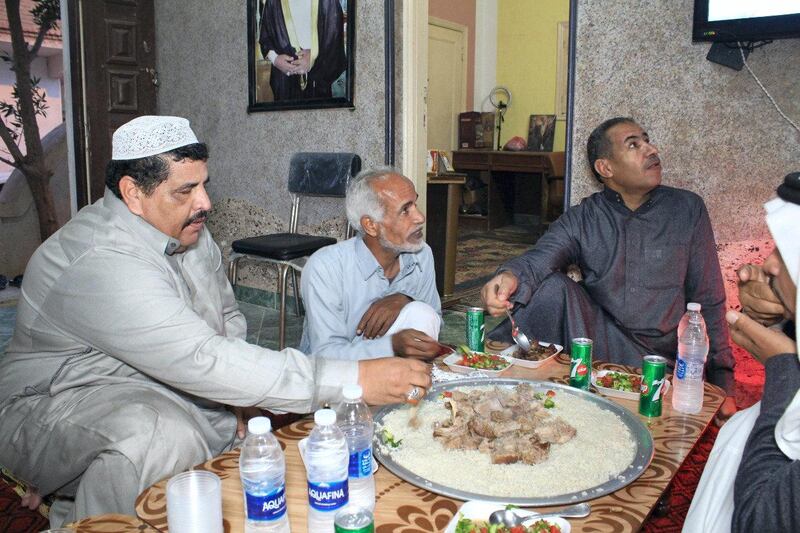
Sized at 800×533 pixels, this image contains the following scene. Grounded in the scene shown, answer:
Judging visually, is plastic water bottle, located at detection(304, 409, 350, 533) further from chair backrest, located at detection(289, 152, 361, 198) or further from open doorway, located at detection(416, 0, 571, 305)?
open doorway, located at detection(416, 0, 571, 305)

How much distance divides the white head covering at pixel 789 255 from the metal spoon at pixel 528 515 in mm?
343

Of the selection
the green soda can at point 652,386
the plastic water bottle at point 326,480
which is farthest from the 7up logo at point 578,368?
the plastic water bottle at point 326,480

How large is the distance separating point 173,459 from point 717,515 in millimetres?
1179

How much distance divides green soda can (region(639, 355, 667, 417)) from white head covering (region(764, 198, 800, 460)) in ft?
1.88

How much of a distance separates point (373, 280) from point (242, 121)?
10.1 feet

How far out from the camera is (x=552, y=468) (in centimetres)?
131

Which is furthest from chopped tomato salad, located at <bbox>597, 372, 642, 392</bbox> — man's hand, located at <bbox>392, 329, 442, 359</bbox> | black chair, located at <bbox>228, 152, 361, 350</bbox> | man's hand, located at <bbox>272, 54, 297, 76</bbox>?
man's hand, located at <bbox>272, 54, 297, 76</bbox>

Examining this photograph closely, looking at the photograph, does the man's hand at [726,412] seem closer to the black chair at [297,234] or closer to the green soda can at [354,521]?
the green soda can at [354,521]

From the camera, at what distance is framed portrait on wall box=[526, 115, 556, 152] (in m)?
8.48

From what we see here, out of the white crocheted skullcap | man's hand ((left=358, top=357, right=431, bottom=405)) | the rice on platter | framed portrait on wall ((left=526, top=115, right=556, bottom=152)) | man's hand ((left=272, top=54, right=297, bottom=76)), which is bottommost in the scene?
the rice on platter

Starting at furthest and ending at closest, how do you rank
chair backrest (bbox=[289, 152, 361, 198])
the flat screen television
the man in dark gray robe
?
the man in dark gray robe < chair backrest (bbox=[289, 152, 361, 198]) < the flat screen television

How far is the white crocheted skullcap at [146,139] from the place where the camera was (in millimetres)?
1691

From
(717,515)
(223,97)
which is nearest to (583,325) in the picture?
(717,515)

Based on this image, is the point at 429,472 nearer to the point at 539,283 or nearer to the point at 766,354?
the point at 766,354
